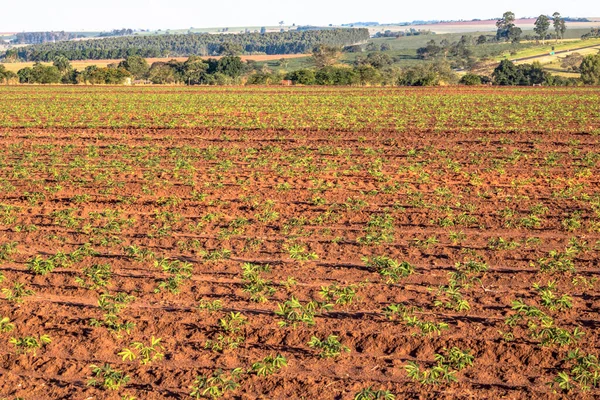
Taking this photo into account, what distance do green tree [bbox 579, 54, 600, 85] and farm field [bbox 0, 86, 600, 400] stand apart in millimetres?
50412

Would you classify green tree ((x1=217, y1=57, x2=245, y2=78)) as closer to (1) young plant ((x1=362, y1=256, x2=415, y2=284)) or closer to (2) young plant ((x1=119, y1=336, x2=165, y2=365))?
(1) young plant ((x1=362, y1=256, x2=415, y2=284))

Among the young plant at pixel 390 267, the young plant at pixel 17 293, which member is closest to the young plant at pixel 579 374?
the young plant at pixel 390 267

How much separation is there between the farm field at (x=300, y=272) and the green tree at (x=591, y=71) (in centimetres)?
5041

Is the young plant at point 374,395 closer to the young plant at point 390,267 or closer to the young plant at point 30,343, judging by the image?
the young plant at point 390,267

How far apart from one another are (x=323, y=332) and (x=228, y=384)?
4.86 ft

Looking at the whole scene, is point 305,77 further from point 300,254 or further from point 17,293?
point 17,293

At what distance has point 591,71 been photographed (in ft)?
227

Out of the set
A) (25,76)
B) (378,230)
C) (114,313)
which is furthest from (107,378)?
(25,76)

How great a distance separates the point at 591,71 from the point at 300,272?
66.3m

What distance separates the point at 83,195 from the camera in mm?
14867

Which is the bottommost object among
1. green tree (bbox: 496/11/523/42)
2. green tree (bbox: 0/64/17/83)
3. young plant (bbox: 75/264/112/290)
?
young plant (bbox: 75/264/112/290)

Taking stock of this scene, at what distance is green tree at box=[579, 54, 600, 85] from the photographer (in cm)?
6812

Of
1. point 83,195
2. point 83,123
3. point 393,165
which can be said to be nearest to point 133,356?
point 83,195

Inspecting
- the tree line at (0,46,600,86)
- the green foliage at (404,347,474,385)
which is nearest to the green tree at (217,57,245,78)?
the tree line at (0,46,600,86)
